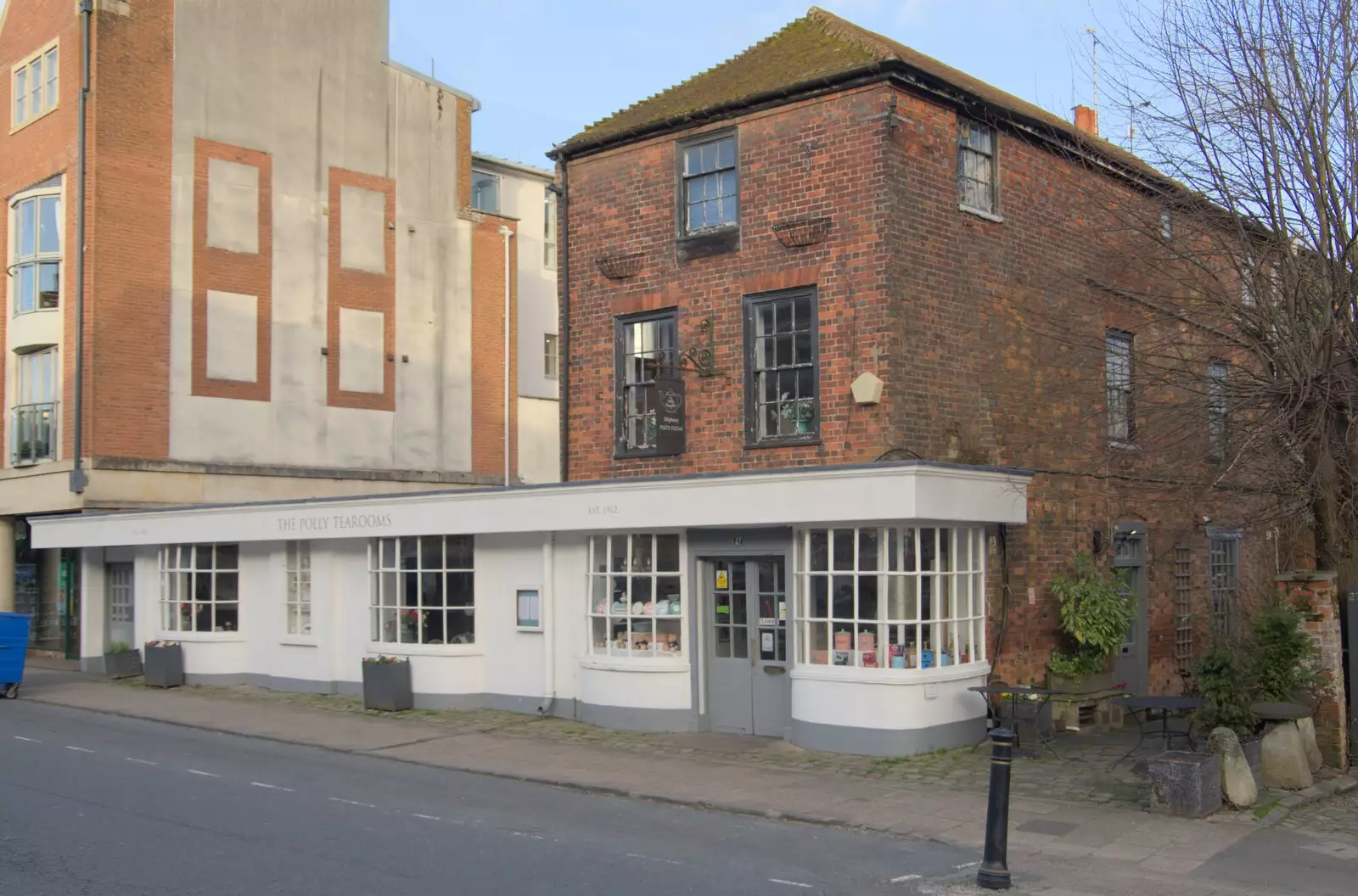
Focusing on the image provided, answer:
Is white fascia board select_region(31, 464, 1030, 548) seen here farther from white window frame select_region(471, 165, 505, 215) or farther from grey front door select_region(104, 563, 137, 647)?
white window frame select_region(471, 165, 505, 215)

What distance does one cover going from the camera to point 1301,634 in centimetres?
1257

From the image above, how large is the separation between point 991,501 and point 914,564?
1.24 m

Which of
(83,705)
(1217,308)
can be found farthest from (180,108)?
(1217,308)

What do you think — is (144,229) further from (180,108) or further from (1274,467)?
(1274,467)

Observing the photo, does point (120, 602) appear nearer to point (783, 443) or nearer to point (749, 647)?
point (749, 647)

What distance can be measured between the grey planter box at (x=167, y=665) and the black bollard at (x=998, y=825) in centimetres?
1658

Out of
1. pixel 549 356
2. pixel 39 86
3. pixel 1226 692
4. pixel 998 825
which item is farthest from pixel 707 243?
pixel 39 86

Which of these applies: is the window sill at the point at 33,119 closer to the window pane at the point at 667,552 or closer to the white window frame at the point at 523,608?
the white window frame at the point at 523,608

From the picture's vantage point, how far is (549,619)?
16906 mm

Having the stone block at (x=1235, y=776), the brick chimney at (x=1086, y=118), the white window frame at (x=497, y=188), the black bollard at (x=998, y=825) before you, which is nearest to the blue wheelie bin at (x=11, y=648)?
the white window frame at (x=497, y=188)

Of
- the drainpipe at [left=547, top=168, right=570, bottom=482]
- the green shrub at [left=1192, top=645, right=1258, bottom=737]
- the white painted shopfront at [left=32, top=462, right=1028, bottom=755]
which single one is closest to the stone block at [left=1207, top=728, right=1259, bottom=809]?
the green shrub at [left=1192, top=645, right=1258, bottom=737]

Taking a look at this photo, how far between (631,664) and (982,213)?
726 cm

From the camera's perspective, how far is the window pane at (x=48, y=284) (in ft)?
89.0

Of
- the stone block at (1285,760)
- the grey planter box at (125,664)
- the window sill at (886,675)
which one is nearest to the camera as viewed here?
the stone block at (1285,760)
